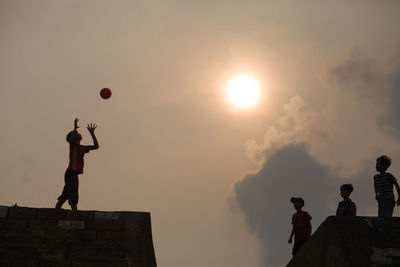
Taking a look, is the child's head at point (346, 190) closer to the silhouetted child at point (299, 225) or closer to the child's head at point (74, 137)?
the silhouetted child at point (299, 225)

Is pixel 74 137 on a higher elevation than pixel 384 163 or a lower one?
higher

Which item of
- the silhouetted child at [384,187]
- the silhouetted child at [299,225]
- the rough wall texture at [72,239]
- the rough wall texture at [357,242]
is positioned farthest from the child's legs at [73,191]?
the silhouetted child at [384,187]

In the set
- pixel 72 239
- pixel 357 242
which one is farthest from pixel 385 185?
pixel 72 239

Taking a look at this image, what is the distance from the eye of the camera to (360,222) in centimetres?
759

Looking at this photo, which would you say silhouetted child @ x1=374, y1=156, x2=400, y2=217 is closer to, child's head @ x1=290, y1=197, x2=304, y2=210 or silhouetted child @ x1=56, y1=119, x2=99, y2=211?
child's head @ x1=290, y1=197, x2=304, y2=210

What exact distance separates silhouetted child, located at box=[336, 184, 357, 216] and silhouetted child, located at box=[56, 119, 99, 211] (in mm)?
4538

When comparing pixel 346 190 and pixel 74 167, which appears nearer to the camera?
pixel 346 190

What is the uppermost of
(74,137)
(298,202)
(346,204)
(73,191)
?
(74,137)

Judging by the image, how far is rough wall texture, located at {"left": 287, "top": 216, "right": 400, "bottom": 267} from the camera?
7145mm

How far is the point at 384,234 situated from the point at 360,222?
33 cm

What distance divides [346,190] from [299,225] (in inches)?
38.7

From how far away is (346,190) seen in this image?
930 cm

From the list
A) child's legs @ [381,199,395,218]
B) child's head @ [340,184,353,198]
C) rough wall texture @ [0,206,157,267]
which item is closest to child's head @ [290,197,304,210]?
child's head @ [340,184,353,198]

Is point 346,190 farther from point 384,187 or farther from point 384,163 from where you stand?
point 384,163
